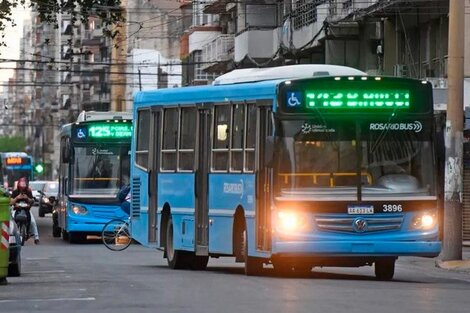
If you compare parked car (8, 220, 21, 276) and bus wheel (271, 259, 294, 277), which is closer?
bus wheel (271, 259, 294, 277)

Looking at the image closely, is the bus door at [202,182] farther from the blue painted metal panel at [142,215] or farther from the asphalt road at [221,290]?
the blue painted metal panel at [142,215]

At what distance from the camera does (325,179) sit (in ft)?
71.6

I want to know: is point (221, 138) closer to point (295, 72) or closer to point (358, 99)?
point (295, 72)

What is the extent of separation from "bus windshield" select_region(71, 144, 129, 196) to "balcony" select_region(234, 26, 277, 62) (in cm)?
1902

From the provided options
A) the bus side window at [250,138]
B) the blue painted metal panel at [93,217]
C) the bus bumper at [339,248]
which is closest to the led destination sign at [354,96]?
the bus side window at [250,138]

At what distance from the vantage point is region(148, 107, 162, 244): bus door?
27.0 m

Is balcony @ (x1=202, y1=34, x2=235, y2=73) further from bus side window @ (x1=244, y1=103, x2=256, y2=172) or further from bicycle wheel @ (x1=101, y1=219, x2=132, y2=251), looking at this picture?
bus side window @ (x1=244, y1=103, x2=256, y2=172)

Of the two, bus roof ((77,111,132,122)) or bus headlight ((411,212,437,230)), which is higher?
bus roof ((77,111,132,122))

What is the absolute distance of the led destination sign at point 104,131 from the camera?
128ft

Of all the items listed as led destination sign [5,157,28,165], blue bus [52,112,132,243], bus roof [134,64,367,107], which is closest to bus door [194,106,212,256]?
bus roof [134,64,367,107]

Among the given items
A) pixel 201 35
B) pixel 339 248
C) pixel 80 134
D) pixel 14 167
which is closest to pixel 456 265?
pixel 339 248

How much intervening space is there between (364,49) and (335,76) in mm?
25348

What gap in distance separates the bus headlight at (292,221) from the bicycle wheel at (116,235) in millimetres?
13710

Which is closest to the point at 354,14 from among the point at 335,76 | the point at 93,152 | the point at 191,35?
the point at 93,152
